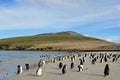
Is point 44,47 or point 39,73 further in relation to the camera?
point 44,47

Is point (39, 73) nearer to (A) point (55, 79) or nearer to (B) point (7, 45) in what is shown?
(A) point (55, 79)

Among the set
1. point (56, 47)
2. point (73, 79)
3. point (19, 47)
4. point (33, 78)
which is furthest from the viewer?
point (19, 47)

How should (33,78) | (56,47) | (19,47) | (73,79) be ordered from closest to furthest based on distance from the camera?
1. (73,79)
2. (33,78)
3. (56,47)
4. (19,47)

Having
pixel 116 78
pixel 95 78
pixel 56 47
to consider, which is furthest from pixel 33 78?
pixel 56 47

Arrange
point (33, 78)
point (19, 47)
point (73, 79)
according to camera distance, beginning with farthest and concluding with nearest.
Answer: point (19, 47)
point (33, 78)
point (73, 79)

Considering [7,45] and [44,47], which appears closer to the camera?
[44,47]

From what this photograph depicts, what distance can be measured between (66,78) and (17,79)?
413 centimetres

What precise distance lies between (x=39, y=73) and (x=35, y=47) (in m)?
134

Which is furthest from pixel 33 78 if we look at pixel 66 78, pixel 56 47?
pixel 56 47

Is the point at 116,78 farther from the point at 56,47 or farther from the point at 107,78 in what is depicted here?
the point at 56,47

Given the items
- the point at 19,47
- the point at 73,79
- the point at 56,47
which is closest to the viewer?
the point at 73,79

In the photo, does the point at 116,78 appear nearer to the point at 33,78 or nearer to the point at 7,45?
the point at 33,78

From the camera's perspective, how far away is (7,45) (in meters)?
174

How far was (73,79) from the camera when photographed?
23.3 m
